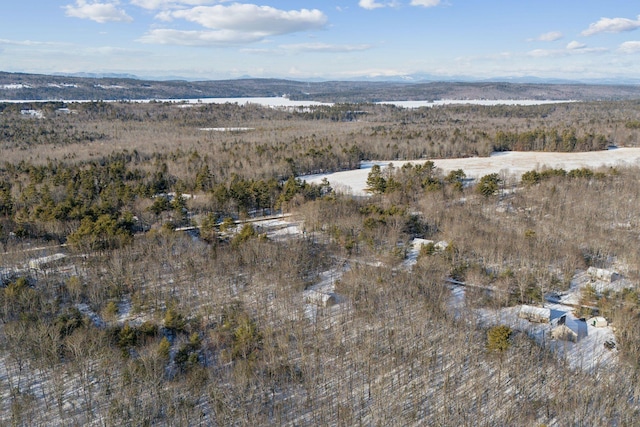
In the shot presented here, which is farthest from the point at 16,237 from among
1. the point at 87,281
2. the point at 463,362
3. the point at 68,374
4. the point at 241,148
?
the point at 241,148

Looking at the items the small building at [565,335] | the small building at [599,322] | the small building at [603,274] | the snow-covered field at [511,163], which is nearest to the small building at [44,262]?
the small building at [565,335]

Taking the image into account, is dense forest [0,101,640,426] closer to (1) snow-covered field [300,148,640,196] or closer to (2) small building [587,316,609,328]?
(2) small building [587,316,609,328]

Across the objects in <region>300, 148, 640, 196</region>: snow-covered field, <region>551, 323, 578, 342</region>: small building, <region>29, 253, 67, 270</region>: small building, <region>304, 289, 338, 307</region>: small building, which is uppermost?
<region>300, 148, 640, 196</region>: snow-covered field

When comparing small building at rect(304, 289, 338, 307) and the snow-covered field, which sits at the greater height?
the snow-covered field

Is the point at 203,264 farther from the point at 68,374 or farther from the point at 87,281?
the point at 68,374

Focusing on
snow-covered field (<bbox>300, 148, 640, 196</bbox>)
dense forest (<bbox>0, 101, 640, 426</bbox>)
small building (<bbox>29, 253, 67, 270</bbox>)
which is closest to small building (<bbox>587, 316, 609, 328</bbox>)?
dense forest (<bbox>0, 101, 640, 426</bbox>)

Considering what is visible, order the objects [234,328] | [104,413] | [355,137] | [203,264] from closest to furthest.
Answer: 1. [104,413]
2. [234,328]
3. [203,264]
4. [355,137]

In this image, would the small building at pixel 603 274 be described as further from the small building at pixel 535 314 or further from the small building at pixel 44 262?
the small building at pixel 44 262
